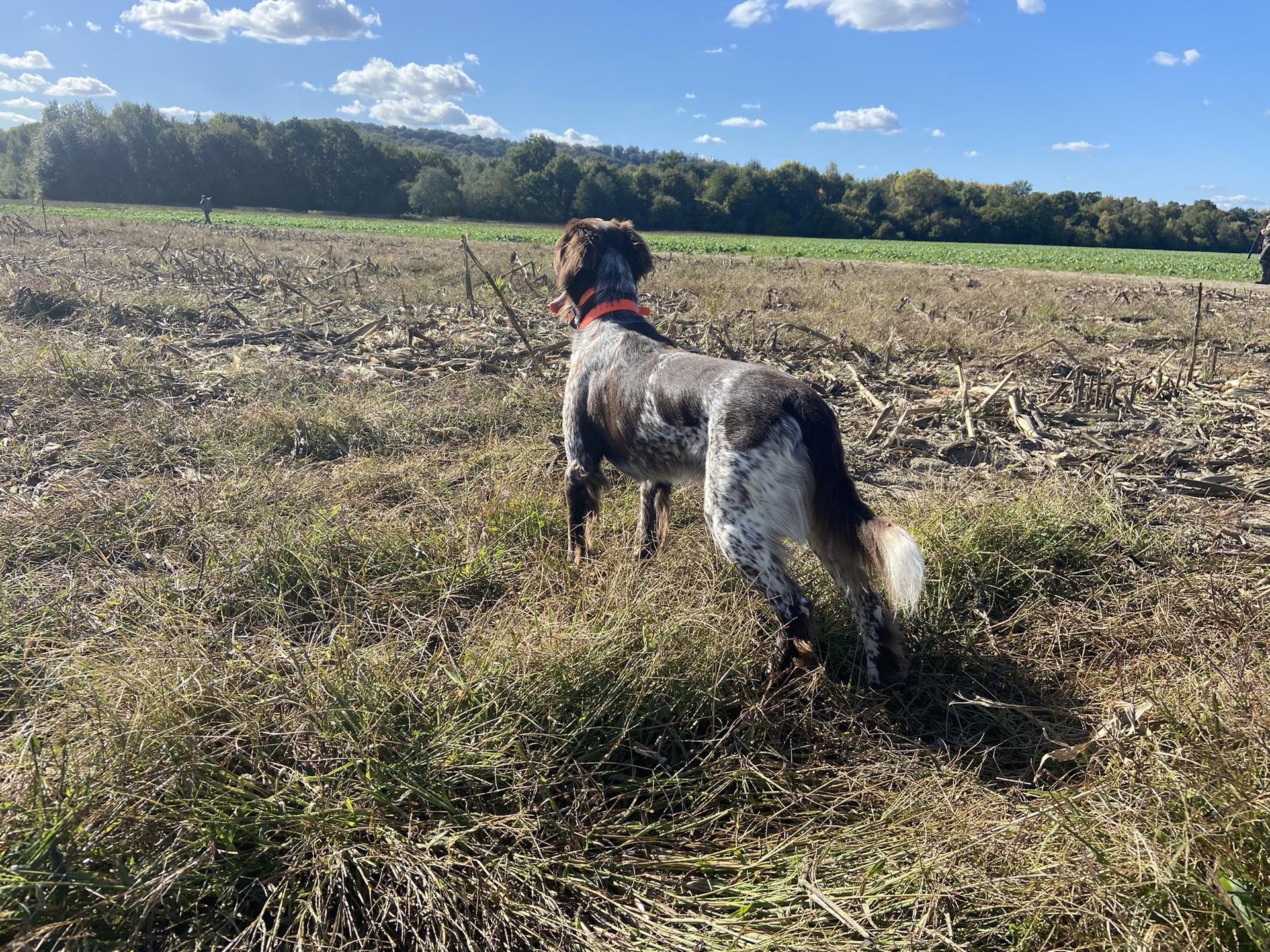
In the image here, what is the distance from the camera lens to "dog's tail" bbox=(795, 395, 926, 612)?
2.92m

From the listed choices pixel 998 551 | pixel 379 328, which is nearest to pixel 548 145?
pixel 379 328

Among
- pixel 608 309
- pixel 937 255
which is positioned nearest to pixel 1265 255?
pixel 937 255

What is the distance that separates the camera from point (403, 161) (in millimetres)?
67500

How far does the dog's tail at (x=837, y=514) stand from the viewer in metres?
2.92

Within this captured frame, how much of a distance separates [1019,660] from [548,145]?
233 ft

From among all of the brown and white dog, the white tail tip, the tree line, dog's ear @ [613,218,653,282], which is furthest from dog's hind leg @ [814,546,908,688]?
the tree line

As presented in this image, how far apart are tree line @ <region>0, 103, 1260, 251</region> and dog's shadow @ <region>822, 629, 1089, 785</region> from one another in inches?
2339

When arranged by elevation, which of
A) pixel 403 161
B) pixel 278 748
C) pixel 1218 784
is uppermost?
pixel 403 161

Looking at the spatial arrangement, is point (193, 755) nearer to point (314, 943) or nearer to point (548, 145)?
point (314, 943)

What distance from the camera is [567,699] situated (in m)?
2.49

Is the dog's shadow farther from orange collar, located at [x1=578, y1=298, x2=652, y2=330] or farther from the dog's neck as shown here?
the dog's neck

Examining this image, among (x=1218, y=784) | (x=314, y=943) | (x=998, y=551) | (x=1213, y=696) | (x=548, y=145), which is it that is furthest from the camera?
(x=548, y=145)

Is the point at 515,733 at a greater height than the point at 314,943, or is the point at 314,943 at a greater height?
the point at 515,733

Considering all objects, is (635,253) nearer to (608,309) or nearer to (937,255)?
(608,309)
